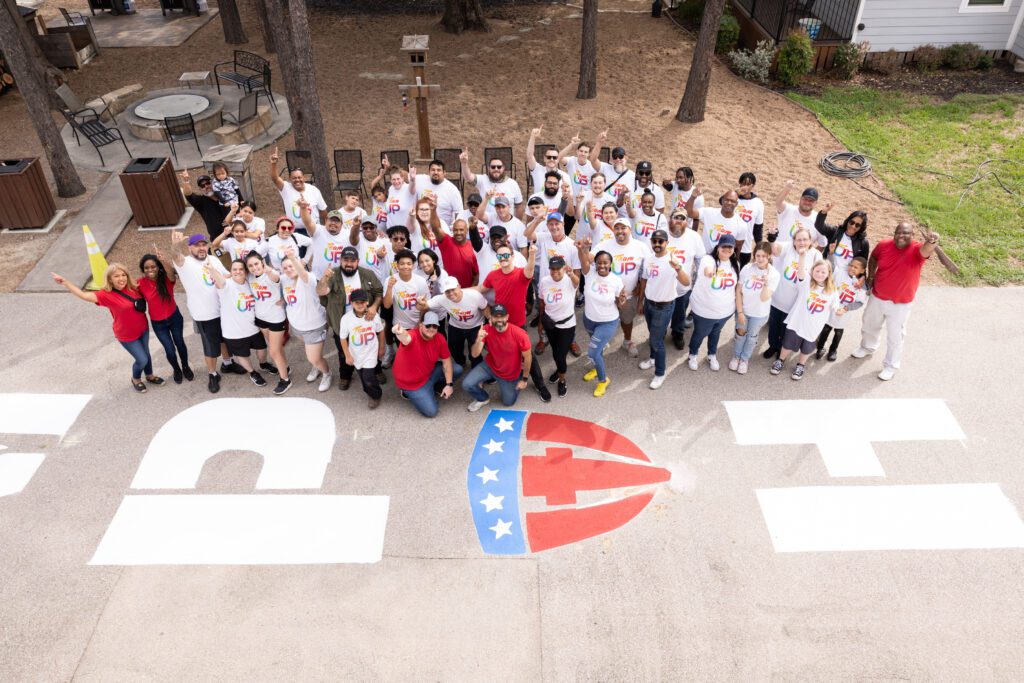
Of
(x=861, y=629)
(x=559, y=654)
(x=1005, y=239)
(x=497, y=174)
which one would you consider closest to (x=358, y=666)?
(x=559, y=654)

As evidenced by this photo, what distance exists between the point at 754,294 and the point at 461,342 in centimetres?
338

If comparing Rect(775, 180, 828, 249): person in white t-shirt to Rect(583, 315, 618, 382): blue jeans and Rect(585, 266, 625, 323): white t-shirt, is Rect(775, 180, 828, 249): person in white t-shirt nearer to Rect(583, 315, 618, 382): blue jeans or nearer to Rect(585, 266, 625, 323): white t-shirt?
Rect(585, 266, 625, 323): white t-shirt

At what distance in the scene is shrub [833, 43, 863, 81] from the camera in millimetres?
16062

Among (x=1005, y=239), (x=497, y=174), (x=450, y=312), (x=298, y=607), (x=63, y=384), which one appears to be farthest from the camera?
(x=1005, y=239)

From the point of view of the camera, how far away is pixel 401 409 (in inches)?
310

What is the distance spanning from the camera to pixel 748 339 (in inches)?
318

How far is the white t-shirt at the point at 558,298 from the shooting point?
292 inches

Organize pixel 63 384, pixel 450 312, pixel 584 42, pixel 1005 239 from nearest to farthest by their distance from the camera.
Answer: pixel 450 312, pixel 63 384, pixel 1005 239, pixel 584 42

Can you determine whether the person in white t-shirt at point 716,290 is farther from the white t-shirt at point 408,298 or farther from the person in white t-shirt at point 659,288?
the white t-shirt at point 408,298

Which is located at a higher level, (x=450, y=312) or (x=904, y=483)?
(x=450, y=312)

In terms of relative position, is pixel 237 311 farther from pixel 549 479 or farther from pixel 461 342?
pixel 549 479

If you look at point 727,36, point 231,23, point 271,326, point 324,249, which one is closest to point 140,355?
point 271,326

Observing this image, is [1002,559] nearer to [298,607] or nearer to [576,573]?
[576,573]

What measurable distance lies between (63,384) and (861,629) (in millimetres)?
8971
